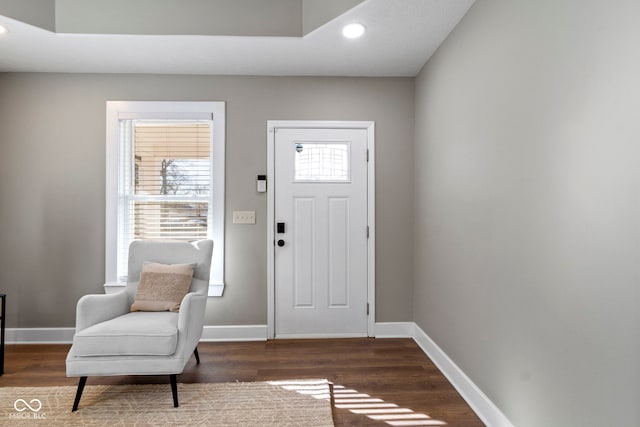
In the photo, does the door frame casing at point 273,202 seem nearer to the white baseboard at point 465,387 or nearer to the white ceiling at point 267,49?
the white ceiling at point 267,49

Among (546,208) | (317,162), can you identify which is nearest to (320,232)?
(317,162)

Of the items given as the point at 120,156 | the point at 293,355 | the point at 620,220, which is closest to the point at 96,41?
the point at 120,156

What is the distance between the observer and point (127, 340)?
203 centimetres

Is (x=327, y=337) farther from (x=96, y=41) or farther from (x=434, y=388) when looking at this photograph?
(x=96, y=41)

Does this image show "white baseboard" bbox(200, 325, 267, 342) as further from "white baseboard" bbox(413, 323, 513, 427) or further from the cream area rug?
"white baseboard" bbox(413, 323, 513, 427)

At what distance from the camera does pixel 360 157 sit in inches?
129

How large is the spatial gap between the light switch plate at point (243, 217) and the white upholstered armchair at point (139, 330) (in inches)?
26.4

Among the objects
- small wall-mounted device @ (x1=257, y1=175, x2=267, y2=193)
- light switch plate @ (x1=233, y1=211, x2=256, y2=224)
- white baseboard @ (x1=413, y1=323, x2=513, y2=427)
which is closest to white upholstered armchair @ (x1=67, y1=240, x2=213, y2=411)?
light switch plate @ (x1=233, y1=211, x2=256, y2=224)

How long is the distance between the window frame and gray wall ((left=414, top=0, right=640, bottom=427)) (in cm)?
195

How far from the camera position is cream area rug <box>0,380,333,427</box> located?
1931 millimetres

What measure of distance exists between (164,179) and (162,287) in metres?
1.16

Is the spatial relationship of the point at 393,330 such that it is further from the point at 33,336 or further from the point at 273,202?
the point at 33,336

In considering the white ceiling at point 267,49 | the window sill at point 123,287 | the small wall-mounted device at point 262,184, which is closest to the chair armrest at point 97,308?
the window sill at point 123,287

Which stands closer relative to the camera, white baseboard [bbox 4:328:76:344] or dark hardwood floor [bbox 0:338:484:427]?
dark hardwood floor [bbox 0:338:484:427]
